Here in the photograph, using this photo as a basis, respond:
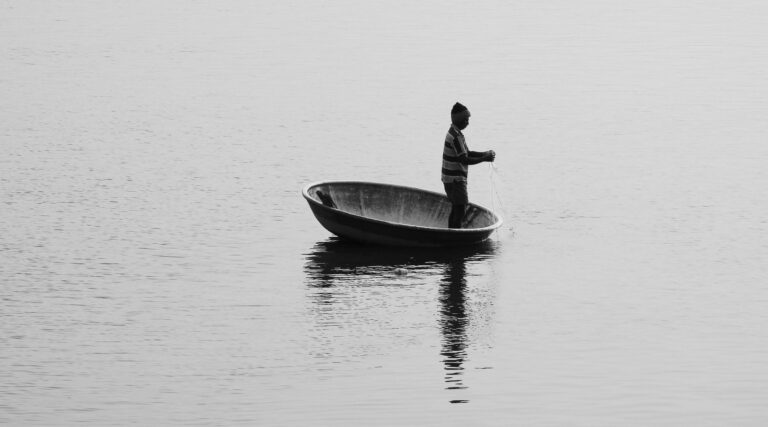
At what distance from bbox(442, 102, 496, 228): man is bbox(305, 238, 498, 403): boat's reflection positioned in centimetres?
67

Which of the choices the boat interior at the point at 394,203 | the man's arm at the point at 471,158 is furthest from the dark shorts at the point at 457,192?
the boat interior at the point at 394,203

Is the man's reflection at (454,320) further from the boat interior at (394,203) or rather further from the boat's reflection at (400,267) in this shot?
the boat interior at (394,203)

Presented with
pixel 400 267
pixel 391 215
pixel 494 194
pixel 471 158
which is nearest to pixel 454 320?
pixel 400 267

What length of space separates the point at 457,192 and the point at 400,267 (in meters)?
1.56

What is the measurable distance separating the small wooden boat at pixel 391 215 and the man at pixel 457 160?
53cm

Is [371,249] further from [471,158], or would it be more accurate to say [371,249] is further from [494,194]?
[494,194]

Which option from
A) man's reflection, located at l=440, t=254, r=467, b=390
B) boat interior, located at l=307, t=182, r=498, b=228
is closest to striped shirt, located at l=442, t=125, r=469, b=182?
man's reflection, located at l=440, t=254, r=467, b=390

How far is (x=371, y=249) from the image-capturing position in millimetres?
20906

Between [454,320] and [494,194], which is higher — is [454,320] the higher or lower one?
the lower one

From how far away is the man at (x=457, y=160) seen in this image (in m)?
20.4

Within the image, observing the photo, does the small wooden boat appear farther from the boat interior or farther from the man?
the man

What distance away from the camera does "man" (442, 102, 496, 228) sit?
20.4 metres

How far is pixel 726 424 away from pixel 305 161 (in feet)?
52.2

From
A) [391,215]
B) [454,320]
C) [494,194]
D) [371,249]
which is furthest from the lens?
[494,194]
